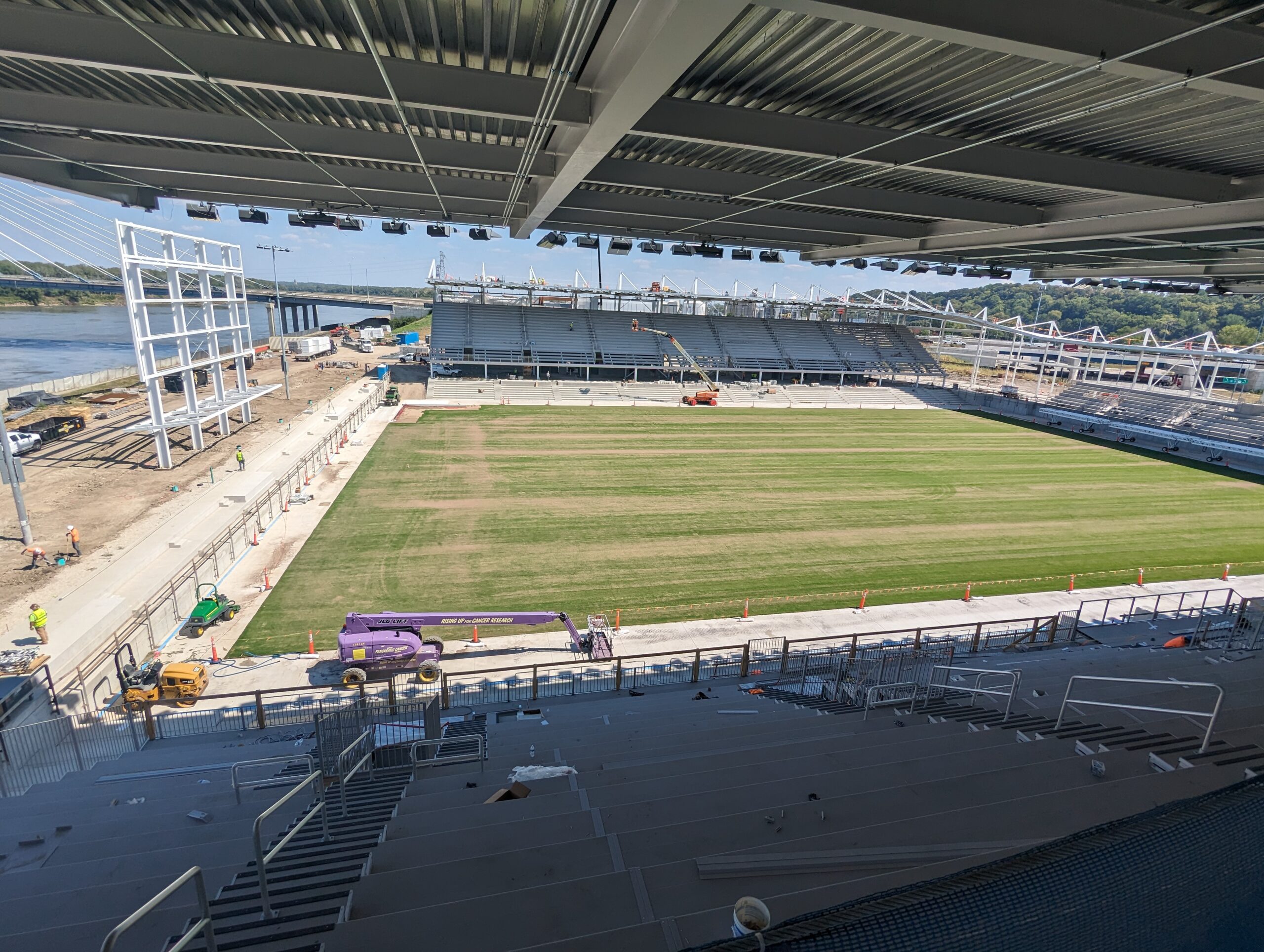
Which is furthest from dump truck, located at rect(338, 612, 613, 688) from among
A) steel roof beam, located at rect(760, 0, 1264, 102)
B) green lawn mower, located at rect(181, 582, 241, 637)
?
steel roof beam, located at rect(760, 0, 1264, 102)

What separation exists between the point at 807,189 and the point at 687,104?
206 inches

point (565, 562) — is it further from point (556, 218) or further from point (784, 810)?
point (784, 810)

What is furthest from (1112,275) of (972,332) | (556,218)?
(972,332)

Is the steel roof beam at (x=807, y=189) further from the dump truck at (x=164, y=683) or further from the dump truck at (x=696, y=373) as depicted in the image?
the dump truck at (x=696, y=373)

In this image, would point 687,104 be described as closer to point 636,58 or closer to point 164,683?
point 636,58

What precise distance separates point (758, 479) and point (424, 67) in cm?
2271

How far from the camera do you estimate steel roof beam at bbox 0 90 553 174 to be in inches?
344

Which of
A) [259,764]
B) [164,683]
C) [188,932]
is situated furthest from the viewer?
[164,683]

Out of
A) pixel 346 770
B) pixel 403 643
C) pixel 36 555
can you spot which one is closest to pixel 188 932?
pixel 346 770

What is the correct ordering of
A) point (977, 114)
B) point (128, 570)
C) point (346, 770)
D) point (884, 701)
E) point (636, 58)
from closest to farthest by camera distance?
point (636, 58)
point (346, 770)
point (977, 114)
point (884, 701)
point (128, 570)

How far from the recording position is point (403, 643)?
12.7m

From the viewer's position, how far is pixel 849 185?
12.2m

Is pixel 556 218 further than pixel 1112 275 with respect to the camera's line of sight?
No

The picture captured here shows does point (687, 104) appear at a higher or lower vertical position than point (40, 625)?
higher
